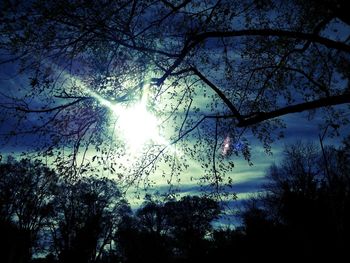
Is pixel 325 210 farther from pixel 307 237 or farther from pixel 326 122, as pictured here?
pixel 326 122

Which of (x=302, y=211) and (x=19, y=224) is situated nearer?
(x=302, y=211)

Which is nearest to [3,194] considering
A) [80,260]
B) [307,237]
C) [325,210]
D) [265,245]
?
[80,260]

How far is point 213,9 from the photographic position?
957 cm

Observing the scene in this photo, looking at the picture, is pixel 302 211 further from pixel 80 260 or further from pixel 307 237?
pixel 80 260

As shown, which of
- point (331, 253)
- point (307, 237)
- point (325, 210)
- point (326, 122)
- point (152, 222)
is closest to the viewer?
point (326, 122)

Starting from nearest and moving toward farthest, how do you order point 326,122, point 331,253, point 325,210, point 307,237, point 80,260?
point 326,122 < point 331,253 < point 307,237 < point 325,210 < point 80,260

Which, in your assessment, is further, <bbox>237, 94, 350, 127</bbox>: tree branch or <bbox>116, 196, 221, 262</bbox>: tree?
<bbox>116, 196, 221, 262</bbox>: tree

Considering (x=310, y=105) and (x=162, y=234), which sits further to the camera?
(x=162, y=234)

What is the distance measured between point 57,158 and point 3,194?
3030cm

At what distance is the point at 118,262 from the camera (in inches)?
2608

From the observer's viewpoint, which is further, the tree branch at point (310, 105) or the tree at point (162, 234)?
the tree at point (162, 234)

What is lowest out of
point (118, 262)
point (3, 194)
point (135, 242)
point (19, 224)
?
point (118, 262)

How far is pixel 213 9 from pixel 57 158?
661 cm

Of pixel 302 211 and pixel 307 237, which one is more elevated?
Answer: pixel 302 211
